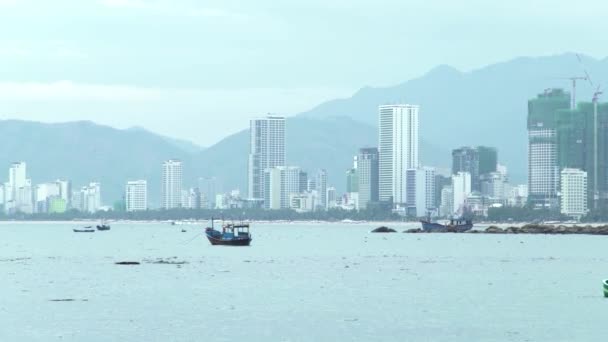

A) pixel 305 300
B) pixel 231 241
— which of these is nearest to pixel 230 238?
pixel 231 241

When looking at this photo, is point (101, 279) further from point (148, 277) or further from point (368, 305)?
point (368, 305)

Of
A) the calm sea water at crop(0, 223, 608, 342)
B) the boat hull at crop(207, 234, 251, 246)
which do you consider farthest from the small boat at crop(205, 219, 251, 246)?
the calm sea water at crop(0, 223, 608, 342)

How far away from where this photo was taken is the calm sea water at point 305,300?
65.3 m

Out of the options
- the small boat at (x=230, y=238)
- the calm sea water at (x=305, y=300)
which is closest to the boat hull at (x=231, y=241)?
the small boat at (x=230, y=238)

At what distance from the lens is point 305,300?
8331cm

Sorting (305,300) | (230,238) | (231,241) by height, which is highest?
(230,238)

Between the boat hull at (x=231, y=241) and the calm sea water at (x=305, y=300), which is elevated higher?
the boat hull at (x=231, y=241)

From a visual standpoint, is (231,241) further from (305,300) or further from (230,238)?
(305,300)

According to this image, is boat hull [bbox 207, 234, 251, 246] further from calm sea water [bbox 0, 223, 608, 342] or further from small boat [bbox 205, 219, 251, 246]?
calm sea water [bbox 0, 223, 608, 342]

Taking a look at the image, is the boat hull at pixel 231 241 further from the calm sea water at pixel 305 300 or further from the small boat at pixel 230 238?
the calm sea water at pixel 305 300

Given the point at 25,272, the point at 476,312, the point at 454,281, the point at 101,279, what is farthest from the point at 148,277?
the point at 476,312

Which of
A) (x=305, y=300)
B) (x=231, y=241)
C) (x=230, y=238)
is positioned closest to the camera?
(x=305, y=300)

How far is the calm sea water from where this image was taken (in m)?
65.3

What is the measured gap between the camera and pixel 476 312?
2958 inches
